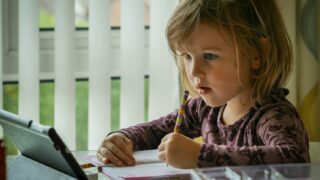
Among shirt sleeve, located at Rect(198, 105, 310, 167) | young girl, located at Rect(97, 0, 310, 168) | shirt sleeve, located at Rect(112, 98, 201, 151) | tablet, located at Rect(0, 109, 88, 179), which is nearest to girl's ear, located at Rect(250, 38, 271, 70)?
young girl, located at Rect(97, 0, 310, 168)

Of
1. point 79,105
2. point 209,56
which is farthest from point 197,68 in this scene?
point 79,105

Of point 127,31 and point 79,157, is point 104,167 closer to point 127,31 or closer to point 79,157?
point 79,157

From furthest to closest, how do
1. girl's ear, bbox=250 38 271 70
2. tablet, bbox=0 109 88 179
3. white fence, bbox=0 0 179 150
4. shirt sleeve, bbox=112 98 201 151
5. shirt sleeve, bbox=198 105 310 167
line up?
white fence, bbox=0 0 179 150
shirt sleeve, bbox=112 98 201 151
girl's ear, bbox=250 38 271 70
shirt sleeve, bbox=198 105 310 167
tablet, bbox=0 109 88 179

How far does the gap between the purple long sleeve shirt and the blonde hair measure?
1.4 inches

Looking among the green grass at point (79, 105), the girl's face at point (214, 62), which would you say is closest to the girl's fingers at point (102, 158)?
the girl's face at point (214, 62)

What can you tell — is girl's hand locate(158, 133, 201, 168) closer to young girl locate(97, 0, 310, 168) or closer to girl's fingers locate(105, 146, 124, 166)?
young girl locate(97, 0, 310, 168)

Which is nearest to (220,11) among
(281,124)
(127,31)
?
(281,124)

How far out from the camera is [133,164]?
1083mm

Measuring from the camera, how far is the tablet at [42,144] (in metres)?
0.80

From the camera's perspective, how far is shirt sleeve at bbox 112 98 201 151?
1241 mm

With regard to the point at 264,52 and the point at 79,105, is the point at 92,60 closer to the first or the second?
the point at 79,105

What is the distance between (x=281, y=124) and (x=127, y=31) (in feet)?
2.02

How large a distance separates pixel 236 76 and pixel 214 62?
0.05 metres

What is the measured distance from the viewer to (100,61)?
153 cm
